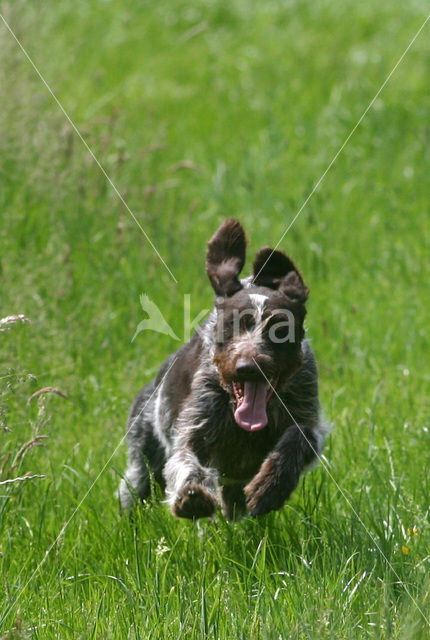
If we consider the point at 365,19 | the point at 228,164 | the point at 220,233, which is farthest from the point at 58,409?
the point at 365,19

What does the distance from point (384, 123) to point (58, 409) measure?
6028 millimetres

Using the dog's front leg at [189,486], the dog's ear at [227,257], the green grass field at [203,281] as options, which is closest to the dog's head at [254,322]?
the dog's ear at [227,257]

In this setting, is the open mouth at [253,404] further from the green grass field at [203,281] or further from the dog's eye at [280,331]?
the green grass field at [203,281]

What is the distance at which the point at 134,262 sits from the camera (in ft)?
25.7

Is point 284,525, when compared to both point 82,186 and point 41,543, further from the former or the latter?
point 82,186

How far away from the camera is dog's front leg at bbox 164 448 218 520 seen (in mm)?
4570

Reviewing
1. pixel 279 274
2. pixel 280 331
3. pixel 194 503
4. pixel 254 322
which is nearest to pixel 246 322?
pixel 254 322

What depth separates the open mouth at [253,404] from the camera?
4.66 meters

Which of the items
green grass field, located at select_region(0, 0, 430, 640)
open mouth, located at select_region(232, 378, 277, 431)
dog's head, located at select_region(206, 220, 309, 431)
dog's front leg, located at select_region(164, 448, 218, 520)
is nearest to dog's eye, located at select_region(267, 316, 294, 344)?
dog's head, located at select_region(206, 220, 309, 431)

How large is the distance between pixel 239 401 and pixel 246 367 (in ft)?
0.96

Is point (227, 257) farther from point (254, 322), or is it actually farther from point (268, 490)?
point (268, 490)

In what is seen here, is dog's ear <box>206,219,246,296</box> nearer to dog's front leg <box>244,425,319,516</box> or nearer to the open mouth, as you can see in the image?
the open mouth

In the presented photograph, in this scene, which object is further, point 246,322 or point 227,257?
point 227,257

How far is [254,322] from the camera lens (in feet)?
15.5
